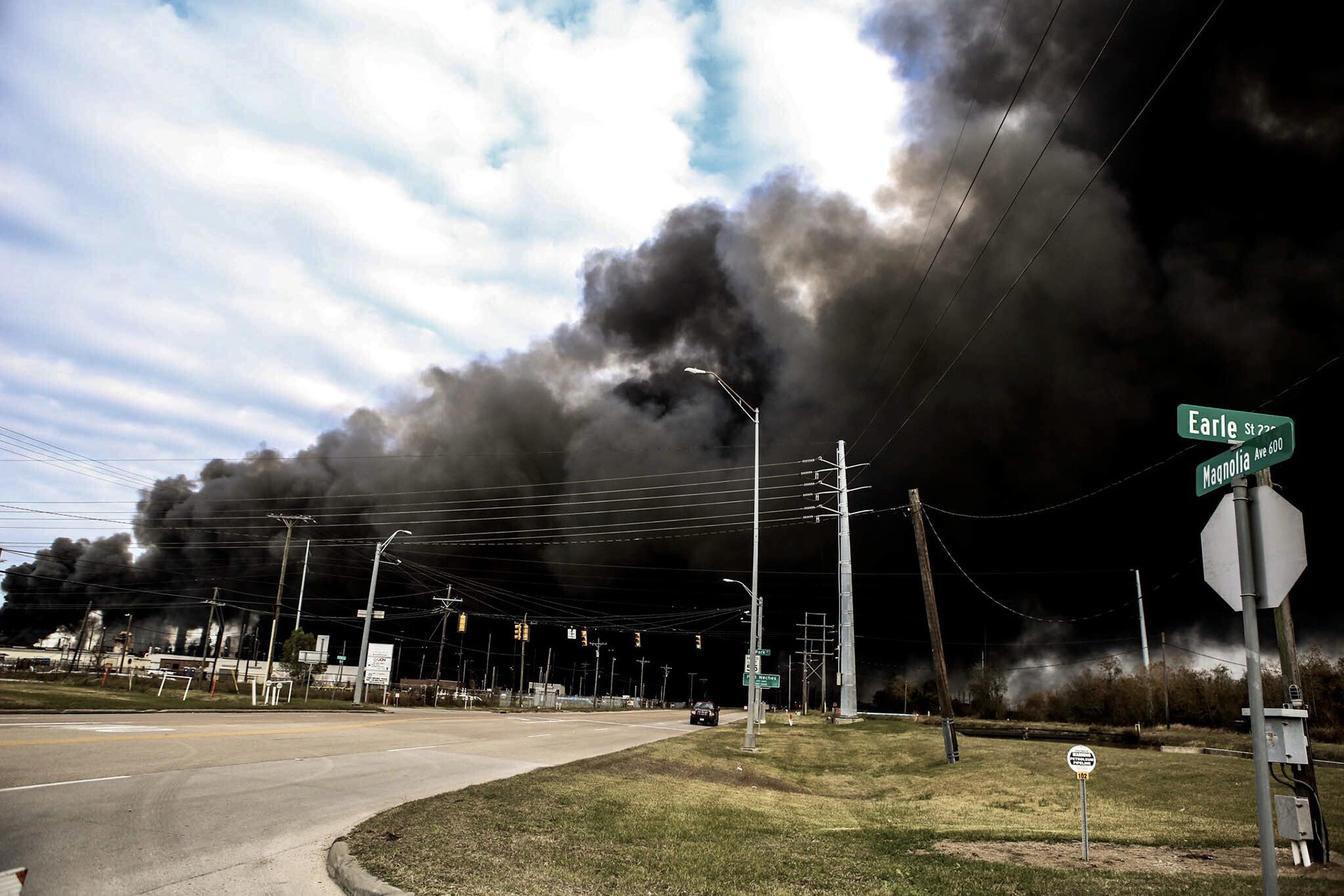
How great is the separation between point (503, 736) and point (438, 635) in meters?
152

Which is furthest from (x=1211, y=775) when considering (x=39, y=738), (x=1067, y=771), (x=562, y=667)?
(x=562, y=667)

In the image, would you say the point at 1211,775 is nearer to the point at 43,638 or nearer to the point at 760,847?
the point at 760,847

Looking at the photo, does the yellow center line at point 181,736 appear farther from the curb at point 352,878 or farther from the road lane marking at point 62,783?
the curb at point 352,878

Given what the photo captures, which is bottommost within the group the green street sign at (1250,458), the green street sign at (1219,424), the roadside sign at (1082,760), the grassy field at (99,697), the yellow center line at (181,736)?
the grassy field at (99,697)

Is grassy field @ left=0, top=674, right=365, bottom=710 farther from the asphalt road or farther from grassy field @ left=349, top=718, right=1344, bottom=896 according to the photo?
grassy field @ left=349, top=718, right=1344, bottom=896

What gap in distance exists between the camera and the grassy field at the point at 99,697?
26.9 meters

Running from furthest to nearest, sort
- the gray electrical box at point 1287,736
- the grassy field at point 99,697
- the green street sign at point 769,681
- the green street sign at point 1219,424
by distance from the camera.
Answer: the green street sign at point 769,681 < the grassy field at point 99,697 < the gray electrical box at point 1287,736 < the green street sign at point 1219,424

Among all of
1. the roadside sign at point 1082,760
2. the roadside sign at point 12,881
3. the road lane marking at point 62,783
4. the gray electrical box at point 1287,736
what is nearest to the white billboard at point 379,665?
the road lane marking at point 62,783

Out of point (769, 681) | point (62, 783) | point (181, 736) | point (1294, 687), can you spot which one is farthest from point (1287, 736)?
point (769, 681)

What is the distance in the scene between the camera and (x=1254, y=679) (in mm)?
4750

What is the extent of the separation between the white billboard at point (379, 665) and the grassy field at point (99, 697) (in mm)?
13946

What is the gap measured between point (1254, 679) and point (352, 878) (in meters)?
6.95

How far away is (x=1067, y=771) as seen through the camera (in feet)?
75.7

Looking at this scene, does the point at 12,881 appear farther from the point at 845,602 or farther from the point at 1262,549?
the point at 845,602
